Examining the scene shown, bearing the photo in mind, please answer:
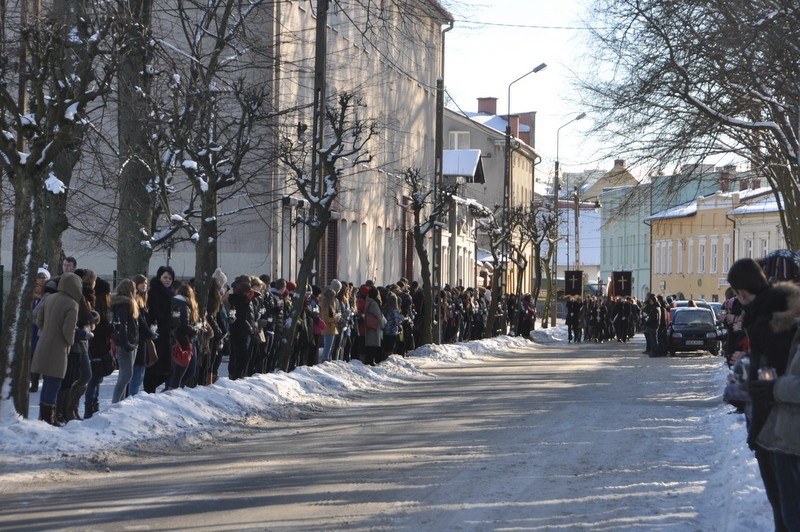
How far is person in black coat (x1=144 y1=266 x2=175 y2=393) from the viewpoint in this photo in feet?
53.9

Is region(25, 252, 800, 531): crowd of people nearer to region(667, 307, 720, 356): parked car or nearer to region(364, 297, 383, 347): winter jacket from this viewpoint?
region(364, 297, 383, 347): winter jacket

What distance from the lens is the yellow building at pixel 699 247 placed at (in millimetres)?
96000

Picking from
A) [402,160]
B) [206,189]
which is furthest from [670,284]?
[206,189]

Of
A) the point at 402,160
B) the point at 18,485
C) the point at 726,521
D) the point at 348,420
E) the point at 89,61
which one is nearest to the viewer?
the point at 726,521

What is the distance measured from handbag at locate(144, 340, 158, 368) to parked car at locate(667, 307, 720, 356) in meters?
27.4

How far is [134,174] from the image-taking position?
22.7 m

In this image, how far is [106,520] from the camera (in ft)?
30.1

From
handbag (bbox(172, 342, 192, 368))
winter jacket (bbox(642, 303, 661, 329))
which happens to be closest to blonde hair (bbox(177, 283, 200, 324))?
handbag (bbox(172, 342, 192, 368))

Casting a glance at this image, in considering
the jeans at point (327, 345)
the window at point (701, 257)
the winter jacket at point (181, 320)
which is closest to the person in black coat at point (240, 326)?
the winter jacket at point (181, 320)

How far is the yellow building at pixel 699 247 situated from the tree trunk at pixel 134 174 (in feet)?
236

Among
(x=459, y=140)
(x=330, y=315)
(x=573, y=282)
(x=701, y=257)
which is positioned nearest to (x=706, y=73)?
(x=330, y=315)

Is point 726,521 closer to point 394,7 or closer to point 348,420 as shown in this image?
point 348,420

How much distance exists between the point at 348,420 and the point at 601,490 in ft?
20.1

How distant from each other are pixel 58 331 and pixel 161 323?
2.89m
